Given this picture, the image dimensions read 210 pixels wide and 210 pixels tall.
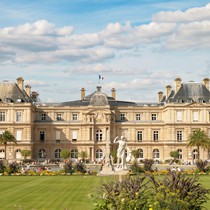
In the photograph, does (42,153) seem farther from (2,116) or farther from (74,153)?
(2,116)

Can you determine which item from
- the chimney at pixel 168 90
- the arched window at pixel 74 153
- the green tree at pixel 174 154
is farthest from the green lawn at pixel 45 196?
the chimney at pixel 168 90

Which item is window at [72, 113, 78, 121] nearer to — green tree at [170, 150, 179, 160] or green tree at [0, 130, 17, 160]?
green tree at [0, 130, 17, 160]

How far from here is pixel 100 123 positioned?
331 ft

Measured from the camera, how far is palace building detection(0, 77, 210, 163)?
98125 mm

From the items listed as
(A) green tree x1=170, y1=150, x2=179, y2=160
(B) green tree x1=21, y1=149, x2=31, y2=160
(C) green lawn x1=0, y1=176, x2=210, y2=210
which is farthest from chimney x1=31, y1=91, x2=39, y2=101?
(C) green lawn x1=0, y1=176, x2=210, y2=210

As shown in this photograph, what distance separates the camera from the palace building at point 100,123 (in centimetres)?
9812

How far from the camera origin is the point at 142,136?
103 metres

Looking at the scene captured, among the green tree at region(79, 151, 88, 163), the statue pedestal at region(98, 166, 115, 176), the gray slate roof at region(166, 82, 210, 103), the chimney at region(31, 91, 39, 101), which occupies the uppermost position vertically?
the chimney at region(31, 91, 39, 101)

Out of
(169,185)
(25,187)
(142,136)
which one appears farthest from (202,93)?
(169,185)

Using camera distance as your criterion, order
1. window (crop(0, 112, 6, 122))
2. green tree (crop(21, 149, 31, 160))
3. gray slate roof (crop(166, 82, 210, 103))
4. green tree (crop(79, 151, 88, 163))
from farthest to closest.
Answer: gray slate roof (crop(166, 82, 210, 103)), window (crop(0, 112, 6, 122)), green tree (crop(79, 151, 88, 163)), green tree (crop(21, 149, 31, 160))

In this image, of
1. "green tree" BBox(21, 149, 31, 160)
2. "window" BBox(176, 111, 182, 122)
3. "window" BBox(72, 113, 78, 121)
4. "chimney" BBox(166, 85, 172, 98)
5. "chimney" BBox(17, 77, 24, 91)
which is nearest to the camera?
"green tree" BBox(21, 149, 31, 160)

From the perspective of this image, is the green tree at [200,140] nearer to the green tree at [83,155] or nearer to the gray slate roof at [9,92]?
the green tree at [83,155]

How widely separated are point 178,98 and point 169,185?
265ft

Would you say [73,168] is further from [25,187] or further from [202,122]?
[202,122]
